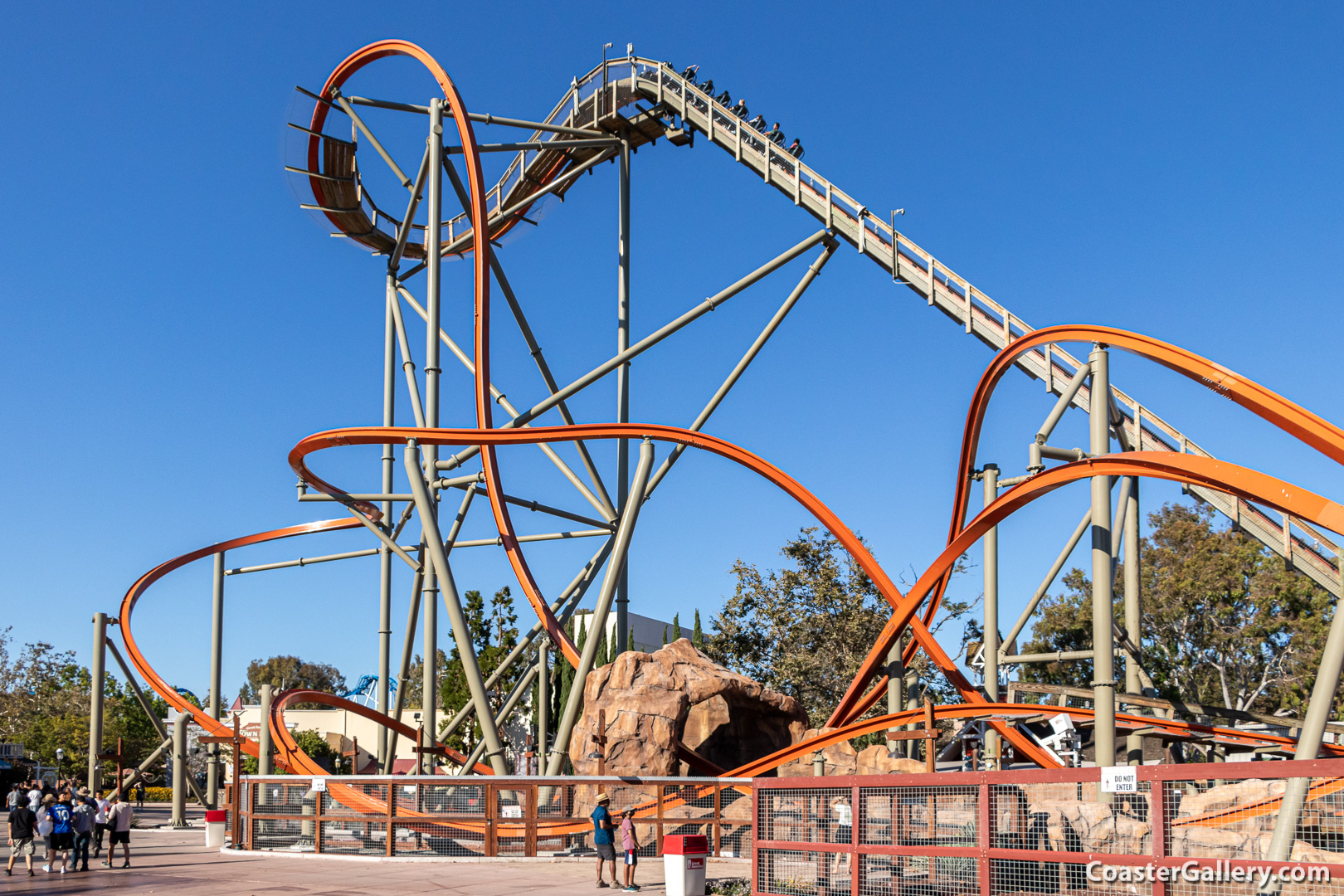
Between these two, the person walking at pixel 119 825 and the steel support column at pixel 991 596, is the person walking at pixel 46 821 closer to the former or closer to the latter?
the person walking at pixel 119 825

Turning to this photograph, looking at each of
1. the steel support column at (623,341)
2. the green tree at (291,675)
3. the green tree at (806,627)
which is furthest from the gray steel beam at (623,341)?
the green tree at (291,675)

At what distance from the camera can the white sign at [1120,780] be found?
28.6 ft

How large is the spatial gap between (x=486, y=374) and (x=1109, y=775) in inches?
580

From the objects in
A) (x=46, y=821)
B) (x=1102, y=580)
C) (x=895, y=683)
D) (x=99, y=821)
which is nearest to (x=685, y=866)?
(x=1102, y=580)

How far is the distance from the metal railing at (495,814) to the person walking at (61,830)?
288cm

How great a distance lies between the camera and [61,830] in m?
16.4

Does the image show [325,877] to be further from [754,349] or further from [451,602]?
[754,349]

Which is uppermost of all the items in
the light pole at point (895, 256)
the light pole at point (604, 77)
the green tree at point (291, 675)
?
the light pole at point (604, 77)

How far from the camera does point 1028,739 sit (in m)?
17.1

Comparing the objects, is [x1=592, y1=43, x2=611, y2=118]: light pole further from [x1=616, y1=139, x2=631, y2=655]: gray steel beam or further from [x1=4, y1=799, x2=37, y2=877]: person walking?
[x1=4, y1=799, x2=37, y2=877]: person walking

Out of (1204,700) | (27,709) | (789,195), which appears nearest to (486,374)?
(789,195)

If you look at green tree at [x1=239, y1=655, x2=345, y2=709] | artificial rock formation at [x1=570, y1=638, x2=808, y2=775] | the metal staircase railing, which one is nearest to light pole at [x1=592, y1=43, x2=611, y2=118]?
the metal staircase railing

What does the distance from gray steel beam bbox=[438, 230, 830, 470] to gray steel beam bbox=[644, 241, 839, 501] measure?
0.43 meters

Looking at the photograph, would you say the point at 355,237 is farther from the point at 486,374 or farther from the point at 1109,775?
the point at 1109,775
